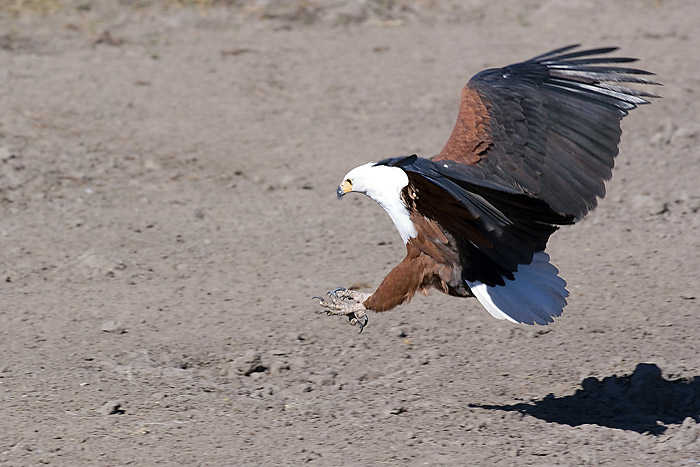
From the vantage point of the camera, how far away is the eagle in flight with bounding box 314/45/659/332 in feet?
12.5

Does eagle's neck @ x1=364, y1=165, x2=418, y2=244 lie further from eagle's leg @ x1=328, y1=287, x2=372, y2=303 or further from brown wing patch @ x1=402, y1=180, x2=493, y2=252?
eagle's leg @ x1=328, y1=287, x2=372, y2=303

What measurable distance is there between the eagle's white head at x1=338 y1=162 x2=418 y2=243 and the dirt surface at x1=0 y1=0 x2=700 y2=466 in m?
0.82

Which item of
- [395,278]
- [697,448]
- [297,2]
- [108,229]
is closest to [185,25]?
[297,2]

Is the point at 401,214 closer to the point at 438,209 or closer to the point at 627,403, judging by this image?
the point at 438,209

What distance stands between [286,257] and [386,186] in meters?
1.91

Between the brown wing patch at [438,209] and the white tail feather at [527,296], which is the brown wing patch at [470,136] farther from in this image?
the white tail feather at [527,296]

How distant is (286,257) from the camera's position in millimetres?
5633

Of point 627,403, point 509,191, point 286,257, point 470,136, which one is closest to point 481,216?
point 509,191

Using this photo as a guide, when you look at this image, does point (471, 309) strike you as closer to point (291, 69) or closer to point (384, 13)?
point (291, 69)

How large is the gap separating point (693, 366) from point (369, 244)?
2.03 metres

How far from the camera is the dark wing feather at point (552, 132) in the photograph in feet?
13.6

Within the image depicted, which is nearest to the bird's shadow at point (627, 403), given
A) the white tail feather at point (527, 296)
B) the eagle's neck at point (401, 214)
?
the white tail feather at point (527, 296)

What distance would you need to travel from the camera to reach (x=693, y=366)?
4453 mm

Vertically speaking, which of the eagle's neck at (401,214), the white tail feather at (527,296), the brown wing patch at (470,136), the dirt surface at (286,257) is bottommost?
the dirt surface at (286,257)
